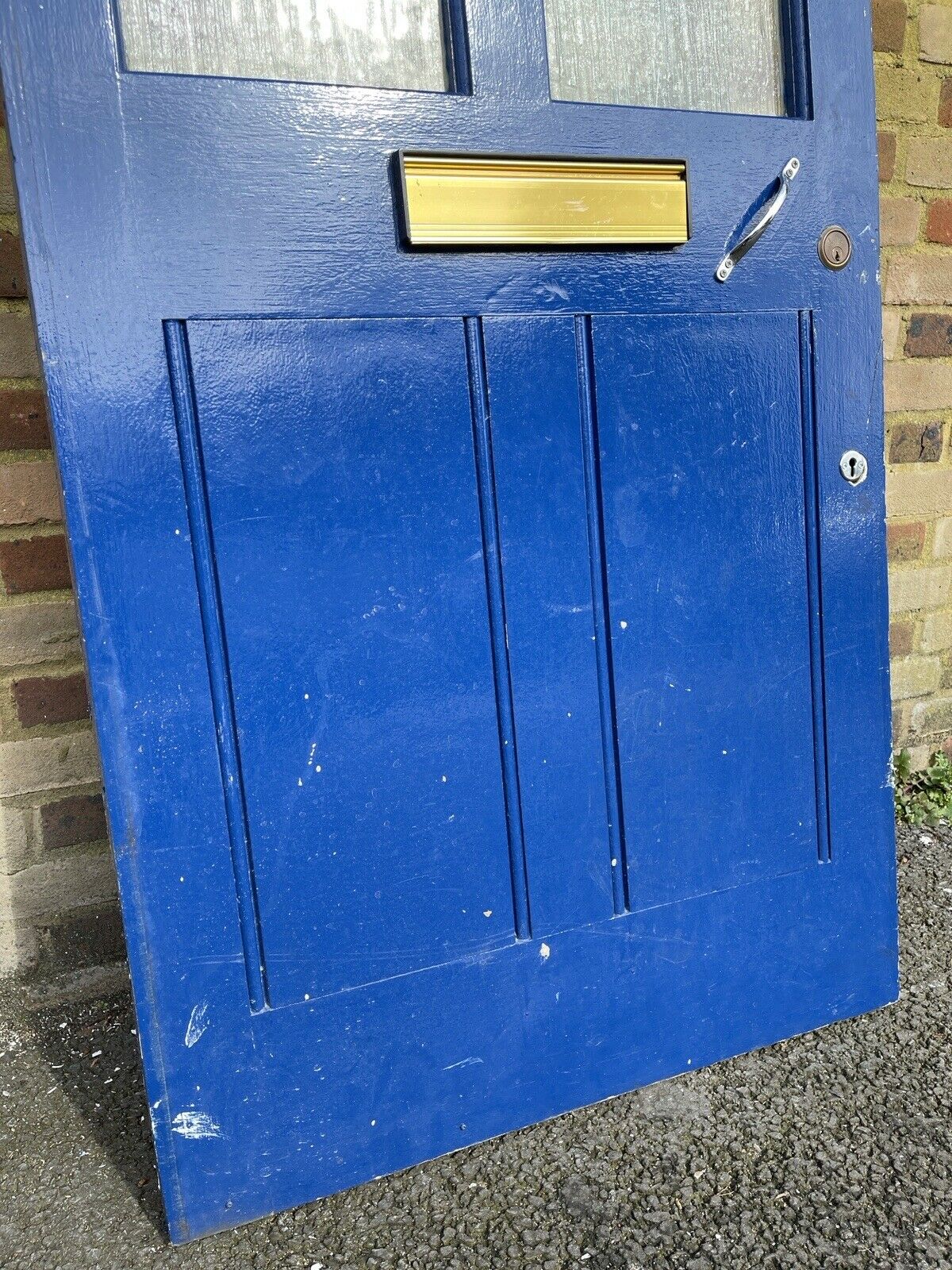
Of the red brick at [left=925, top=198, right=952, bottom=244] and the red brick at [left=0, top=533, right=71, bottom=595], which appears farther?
the red brick at [left=925, top=198, right=952, bottom=244]

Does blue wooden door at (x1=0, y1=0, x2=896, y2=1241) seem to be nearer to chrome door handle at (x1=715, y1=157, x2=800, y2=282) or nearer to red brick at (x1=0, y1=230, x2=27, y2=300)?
chrome door handle at (x1=715, y1=157, x2=800, y2=282)

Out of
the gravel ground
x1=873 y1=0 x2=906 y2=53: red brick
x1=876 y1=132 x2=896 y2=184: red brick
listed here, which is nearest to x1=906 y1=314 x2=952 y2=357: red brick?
x1=876 y1=132 x2=896 y2=184: red brick

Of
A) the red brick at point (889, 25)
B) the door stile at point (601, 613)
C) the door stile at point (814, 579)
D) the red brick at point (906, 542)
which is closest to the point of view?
the door stile at point (601, 613)

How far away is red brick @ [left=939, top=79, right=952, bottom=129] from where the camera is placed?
6.95 feet

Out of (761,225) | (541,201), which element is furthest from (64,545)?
(761,225)

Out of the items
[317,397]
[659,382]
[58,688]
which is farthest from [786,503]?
[58,688]

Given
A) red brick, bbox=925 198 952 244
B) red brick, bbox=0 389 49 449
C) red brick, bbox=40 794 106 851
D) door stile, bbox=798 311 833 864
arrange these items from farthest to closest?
red brick, bbox=925 198 952 244 → red brick, bbox=40 794 106 851 → red brick, bbox=0 389 49 449 → door stile, bbox=798 311 833 864

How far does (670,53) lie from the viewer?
1.44 metres

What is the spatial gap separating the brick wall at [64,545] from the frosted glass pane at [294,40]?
57cm

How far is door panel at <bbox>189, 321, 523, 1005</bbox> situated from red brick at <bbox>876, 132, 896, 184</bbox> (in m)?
1.33

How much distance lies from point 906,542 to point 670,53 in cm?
132

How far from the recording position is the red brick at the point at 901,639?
7.74 feet

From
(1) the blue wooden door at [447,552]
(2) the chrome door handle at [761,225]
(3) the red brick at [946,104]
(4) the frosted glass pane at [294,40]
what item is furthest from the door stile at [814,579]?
(3) the red brick at [946,104]

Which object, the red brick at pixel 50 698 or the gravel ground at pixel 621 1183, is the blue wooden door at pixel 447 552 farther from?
the red brick at pixel 50 698
